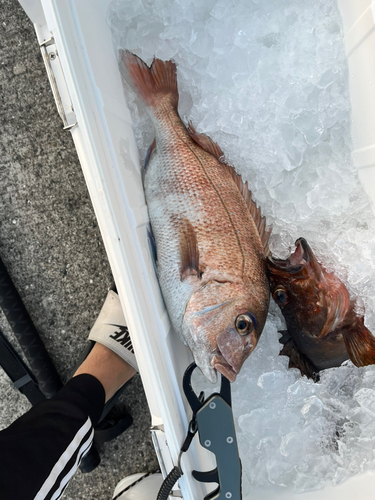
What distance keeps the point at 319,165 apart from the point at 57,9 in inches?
41.9

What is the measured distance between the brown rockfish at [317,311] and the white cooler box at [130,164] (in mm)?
407

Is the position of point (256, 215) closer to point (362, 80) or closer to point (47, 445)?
point (362, 80)

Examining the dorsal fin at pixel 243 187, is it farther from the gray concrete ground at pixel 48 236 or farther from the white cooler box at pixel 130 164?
the gray concrete ground at pixel 48 236

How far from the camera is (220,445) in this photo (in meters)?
1.03

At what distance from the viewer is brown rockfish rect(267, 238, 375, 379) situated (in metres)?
1.10

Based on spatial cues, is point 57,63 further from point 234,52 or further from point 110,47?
point 234,52

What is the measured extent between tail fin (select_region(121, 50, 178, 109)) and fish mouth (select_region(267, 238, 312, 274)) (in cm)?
72

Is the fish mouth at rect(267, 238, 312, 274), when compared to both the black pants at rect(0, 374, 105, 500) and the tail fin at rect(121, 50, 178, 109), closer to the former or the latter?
the tail fin at rect(121, 50, 178, 109)

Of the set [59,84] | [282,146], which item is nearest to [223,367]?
[282,146]

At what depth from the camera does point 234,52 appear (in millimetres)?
1348

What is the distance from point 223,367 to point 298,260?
0.43 metres

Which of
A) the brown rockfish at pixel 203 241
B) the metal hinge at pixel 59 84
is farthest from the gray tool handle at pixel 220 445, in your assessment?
the metal hinge at pixel 59 84

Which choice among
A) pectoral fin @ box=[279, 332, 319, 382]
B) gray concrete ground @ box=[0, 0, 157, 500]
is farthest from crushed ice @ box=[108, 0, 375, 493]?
gray concrete ground @ box=[0, 0, 157, 500]

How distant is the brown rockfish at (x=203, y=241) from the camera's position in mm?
1079
